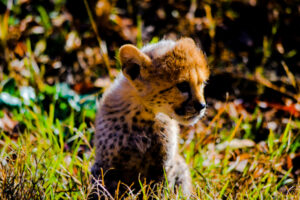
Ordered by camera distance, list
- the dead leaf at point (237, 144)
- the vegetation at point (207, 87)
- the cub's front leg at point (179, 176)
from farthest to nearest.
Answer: the dead leaf at point (237, 144)
the vegetation at point (207, 87)
the cub's front leg at point (179, 176)

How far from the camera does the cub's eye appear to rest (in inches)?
104

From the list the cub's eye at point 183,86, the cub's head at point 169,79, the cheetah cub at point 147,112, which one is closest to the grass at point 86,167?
the cheetah cub at point 147,112

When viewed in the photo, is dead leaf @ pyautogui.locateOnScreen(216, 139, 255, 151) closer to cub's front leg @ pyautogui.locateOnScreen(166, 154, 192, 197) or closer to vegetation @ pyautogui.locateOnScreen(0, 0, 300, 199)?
vegetation @ pyautogui.locateOnScreen(0, 0, 300, 199)

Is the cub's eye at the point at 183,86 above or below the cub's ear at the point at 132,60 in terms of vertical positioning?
below

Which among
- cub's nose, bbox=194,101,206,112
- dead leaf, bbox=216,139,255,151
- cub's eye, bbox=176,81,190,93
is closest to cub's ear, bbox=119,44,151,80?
cub's eye, bbox=176,81,190,93

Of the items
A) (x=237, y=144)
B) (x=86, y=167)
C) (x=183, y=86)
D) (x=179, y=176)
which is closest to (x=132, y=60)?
(x=183, y=86)

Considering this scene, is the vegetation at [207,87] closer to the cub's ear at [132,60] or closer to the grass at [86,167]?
the grass at [86,167]

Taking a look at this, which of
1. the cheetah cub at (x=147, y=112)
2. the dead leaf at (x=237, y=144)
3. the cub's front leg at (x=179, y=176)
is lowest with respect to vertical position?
the dead leaf at (x=237, y=144)

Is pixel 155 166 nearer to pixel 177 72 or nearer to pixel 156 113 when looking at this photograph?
pixel 156 113

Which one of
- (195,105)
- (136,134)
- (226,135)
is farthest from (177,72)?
(226,135)

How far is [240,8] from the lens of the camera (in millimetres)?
5742

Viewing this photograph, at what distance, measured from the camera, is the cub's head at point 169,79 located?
262 cm

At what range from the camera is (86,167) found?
3.04m

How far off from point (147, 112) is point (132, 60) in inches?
16.0
